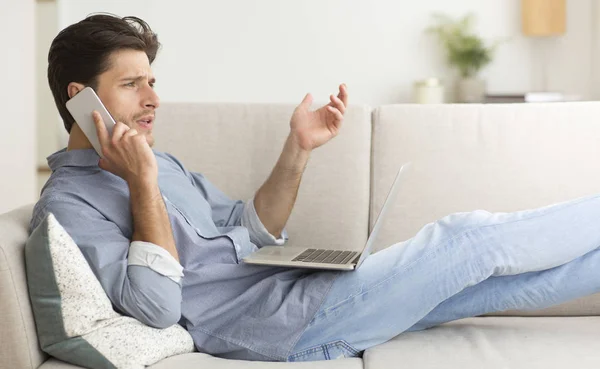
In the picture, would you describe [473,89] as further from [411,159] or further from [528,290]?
[528,290]

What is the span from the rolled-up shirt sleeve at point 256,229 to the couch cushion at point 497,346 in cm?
44

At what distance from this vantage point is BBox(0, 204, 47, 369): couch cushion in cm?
150

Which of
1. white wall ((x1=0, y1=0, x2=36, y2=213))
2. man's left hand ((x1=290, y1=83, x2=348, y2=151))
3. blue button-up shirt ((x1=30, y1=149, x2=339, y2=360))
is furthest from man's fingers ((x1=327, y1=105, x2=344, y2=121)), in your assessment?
white wall ((x1=0, y1=0, x2=36, y2=213))

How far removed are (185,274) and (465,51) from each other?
3.09 m

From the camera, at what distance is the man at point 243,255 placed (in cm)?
164

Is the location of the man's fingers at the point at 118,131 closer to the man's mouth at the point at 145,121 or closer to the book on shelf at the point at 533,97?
the man's mouth at the point at 145,121

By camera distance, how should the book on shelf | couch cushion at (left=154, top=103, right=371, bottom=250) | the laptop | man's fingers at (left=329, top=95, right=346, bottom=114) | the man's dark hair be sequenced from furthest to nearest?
the book on shelf → couch cushion at (left=154, top=103, right=371, bottom=250) → man's fingers at (left=329, top=95, right=346, bottom=114) → the man's dark hair → the laptop

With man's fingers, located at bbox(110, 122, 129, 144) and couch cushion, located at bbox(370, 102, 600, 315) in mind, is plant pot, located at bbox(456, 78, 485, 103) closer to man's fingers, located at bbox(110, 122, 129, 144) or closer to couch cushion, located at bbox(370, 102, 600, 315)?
couch cushion, located at bbox(370, 102, 600, 315)

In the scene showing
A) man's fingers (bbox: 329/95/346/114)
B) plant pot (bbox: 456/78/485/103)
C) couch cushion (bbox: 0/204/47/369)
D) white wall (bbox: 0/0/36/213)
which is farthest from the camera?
plant pot (bbox: 456/78/485/103)

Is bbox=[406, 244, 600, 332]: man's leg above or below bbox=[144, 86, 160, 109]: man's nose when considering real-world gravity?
below

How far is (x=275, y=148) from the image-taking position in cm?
224

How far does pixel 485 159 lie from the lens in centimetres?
217

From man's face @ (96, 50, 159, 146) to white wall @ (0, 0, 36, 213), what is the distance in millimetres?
1423

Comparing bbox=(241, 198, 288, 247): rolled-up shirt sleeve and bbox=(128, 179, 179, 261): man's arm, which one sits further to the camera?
bbox=(241, 198, 288, 247): rolled-up shirt sleeve
